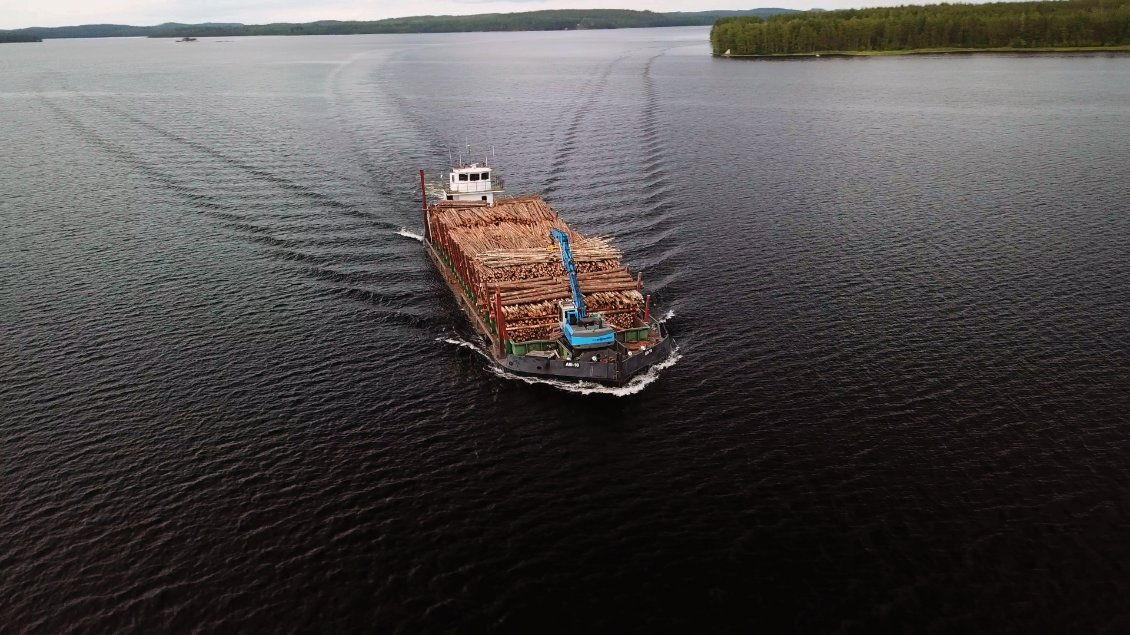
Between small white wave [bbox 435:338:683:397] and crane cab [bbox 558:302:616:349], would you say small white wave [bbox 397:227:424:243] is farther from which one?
crane cab [bbox 558:302:616:349]

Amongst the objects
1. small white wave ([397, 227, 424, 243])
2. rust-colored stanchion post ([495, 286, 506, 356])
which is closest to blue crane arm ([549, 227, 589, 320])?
rust-colored stanchion post ([495, 286, 506, 356])

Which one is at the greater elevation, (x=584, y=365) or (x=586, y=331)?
(x=586, y=331)

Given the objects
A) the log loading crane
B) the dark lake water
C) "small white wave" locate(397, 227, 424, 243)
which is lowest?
the dark lake water

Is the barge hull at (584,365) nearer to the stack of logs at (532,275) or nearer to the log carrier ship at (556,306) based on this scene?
the log carrier ship at (556,306)

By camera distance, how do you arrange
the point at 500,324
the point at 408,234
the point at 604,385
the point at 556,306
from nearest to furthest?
the point at 604,385
the point at 500,324
the point at 556,306
the point at 408,234

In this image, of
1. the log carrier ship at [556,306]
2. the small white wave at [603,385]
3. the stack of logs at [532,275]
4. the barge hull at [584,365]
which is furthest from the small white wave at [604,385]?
the stack of logs at [532,275]

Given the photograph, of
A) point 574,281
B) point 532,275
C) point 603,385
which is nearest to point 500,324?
point 574,281

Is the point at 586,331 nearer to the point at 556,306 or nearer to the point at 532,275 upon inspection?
the point at 556,306

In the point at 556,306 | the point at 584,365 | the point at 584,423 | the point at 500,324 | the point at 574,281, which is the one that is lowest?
Result: the point at 584,423
